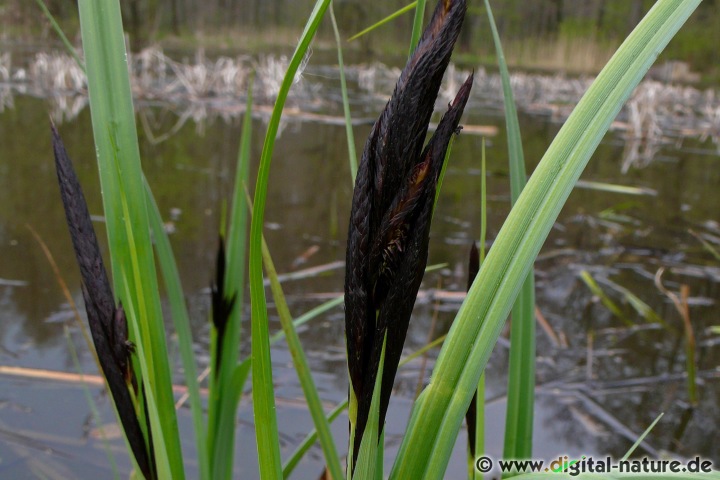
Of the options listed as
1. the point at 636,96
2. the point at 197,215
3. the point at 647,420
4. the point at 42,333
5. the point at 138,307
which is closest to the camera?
the point at 138,307

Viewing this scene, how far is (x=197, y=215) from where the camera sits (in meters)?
2.04

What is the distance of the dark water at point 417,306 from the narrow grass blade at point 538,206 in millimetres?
491

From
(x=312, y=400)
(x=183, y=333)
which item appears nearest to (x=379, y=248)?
(x=312, y=400)

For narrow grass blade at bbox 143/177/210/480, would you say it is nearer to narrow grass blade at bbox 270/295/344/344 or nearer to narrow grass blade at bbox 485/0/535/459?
narrow grass blade at bbox 270/295/344/344

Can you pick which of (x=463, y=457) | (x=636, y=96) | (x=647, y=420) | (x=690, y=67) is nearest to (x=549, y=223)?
(x=463, y=457)

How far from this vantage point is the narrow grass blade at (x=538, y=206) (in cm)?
31

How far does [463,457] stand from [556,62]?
382 inches

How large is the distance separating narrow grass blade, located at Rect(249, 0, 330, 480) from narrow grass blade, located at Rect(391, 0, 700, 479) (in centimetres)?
10

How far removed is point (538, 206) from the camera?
0.31 metres

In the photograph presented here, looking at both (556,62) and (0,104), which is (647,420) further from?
(556,62)

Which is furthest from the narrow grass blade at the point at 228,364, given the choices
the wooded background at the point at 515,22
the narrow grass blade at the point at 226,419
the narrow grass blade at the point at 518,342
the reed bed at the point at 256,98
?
the wooded background at the point at 515,22

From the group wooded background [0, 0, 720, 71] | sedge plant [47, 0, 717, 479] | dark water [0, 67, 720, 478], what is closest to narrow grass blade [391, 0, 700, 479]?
sedge plant [47, 0, 717, 479]

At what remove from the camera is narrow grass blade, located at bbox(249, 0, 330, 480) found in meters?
0.30

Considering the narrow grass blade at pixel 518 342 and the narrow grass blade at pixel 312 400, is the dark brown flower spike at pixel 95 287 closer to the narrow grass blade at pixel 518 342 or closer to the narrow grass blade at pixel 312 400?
the narrow grass blade at pixel 312 400
